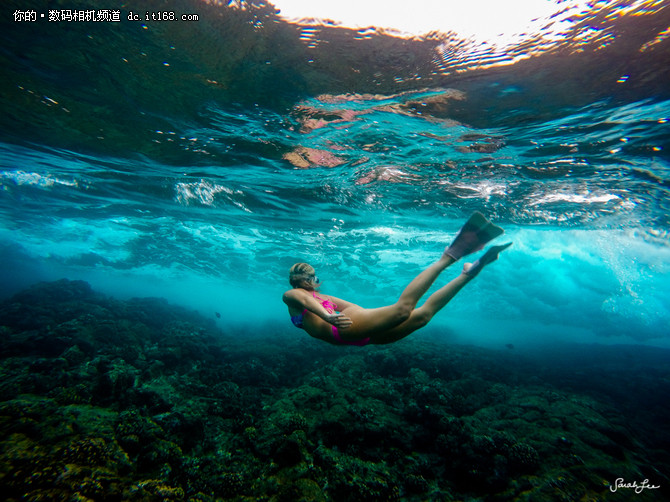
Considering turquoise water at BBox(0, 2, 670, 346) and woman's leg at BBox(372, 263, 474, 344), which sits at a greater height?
turquoise water at BBox(0, 2, 670, 346)

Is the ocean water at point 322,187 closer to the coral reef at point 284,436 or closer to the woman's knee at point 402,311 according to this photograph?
the coral reef at point 284,436

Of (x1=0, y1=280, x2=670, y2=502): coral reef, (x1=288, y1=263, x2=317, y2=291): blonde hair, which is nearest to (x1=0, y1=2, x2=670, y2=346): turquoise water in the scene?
(x1=288, y1=263, x2=317, y2=291): blonde hair

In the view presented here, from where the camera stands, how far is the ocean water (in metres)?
4.59

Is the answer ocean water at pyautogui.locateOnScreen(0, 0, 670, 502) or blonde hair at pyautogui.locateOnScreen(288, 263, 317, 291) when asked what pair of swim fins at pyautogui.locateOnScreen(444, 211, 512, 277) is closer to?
blonde hair at pyautogui.locateOnScreen(288, 263, 317, 291)

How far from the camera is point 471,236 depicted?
4.74 meters

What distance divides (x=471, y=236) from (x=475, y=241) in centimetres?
12

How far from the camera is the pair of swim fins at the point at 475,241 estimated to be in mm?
4672

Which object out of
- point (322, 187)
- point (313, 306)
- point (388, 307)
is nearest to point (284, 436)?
point (313, 306)

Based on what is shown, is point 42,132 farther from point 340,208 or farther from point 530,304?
point 530,304

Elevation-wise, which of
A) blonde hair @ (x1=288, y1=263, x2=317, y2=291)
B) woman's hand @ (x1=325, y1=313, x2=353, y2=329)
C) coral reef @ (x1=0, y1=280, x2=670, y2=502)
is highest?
blonde hair @ (x1=288, y1=263, x2=317, y2=291)

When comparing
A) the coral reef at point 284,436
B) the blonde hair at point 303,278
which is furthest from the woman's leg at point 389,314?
the coral reef at point 284,436

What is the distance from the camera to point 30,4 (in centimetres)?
558

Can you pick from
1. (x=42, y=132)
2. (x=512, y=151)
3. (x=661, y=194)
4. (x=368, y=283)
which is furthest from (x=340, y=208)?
(x=368, y=283)
